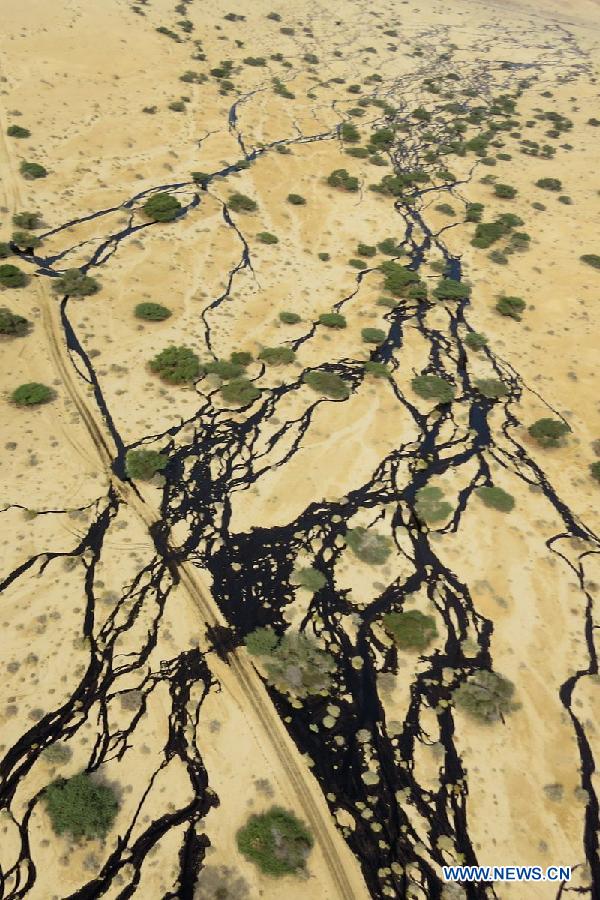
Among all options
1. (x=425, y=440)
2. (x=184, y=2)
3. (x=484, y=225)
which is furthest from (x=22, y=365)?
(x=184, y=2)

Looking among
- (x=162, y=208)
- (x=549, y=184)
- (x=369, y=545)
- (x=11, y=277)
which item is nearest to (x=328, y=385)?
(x=369, y=545)

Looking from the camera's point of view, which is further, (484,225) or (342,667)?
(484,225)

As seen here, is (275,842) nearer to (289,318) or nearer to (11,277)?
(289,318)

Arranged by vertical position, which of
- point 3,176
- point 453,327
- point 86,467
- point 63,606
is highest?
point 3,176

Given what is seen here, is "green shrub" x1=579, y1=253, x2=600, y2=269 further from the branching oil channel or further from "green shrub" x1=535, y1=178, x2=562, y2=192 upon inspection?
the branching oil channel

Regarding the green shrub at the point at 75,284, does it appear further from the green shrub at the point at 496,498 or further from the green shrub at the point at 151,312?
the green shrub at the point at 496,498

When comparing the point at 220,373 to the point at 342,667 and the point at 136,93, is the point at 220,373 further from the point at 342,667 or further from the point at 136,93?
the point at 136,93

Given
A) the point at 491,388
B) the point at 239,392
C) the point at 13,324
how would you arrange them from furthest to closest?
the point at 491,388 < the point at 13,324 < the point at 239,392

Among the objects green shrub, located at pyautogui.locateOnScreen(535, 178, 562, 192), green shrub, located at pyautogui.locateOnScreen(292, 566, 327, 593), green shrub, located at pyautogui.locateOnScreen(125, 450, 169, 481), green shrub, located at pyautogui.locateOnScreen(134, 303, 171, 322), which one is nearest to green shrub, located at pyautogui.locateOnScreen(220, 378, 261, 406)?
green shrub, located at pyautogui.locateOnScreen(125, 450, 169, 481)
